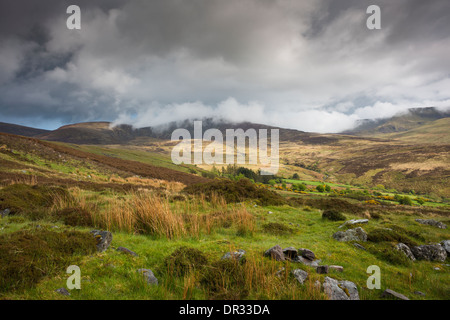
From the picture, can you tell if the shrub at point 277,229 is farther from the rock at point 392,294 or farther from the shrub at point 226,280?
the rock at point 392,294

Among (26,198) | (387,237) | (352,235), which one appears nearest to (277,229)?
(352,235)

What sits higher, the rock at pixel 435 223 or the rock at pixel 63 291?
the rock at pixel 63 291

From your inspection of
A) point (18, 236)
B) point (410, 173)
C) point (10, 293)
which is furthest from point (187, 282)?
point (410, 173)

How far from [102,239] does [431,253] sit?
11132 millimetres

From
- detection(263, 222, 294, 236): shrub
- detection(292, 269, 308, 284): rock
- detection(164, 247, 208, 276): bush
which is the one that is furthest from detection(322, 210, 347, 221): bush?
detection(164, 247, 208, 276): bush

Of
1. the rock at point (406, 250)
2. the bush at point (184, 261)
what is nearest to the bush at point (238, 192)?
the rock at point (406, 250)

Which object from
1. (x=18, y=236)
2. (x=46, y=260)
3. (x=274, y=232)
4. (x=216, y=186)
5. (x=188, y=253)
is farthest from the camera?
(x=216, y=186)

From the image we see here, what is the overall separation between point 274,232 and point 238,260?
191 inches

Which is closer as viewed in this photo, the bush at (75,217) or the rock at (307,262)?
the rock at (307,262)

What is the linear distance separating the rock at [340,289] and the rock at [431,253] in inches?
191

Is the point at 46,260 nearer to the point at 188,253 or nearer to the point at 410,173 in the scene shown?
the point at 188,253

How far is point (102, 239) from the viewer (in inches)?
238

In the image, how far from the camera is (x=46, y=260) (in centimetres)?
468

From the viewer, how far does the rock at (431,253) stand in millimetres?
7316
